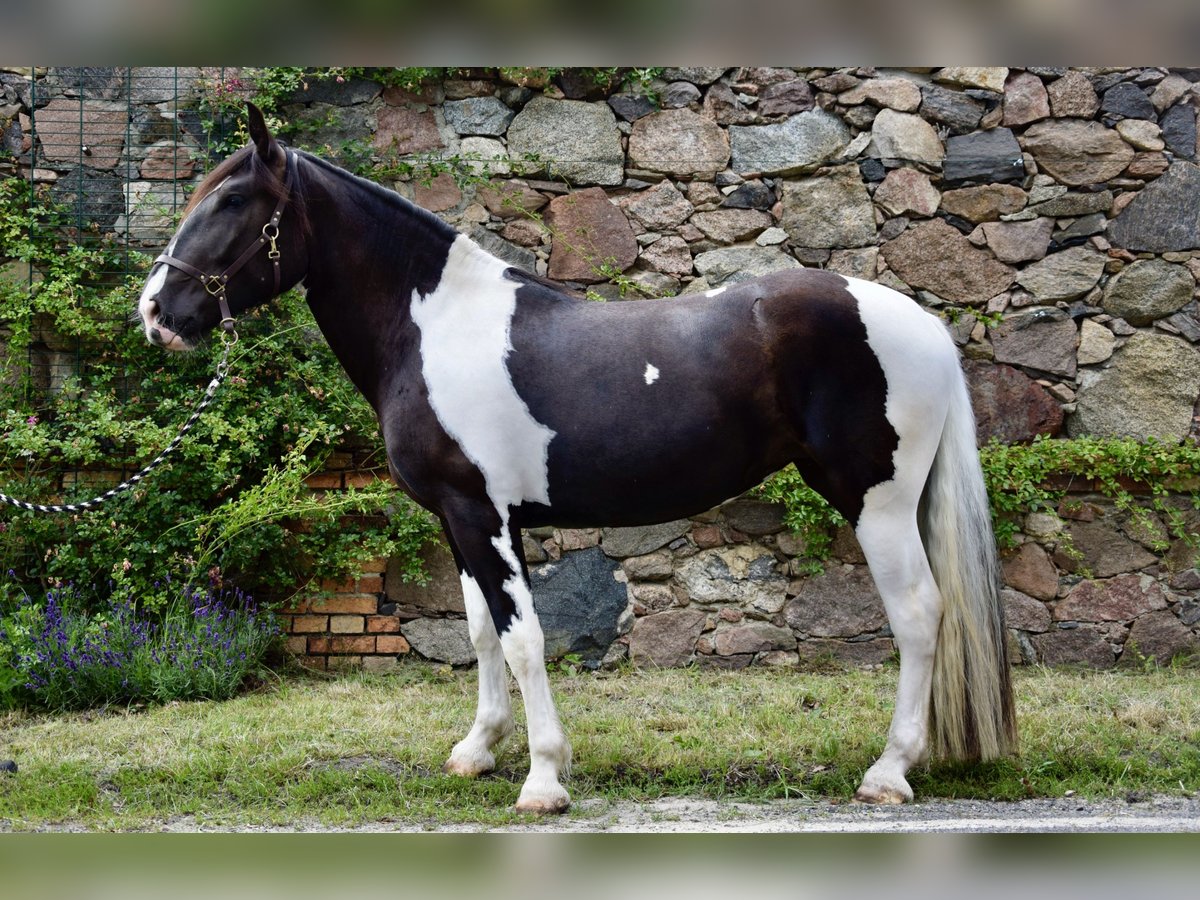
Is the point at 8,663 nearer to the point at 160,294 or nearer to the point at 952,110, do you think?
the point at 160,294

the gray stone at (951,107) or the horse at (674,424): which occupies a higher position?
the gray stone at (951,107)

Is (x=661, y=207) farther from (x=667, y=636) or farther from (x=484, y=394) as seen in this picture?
(x=484, y=394)

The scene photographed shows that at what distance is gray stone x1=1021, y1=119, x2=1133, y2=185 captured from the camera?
17.0 ft

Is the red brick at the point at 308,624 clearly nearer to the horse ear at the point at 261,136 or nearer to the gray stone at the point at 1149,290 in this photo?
the horse ear at the point at 261,136

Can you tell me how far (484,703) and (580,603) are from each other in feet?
5.68

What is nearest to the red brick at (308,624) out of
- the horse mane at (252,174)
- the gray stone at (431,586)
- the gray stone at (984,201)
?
the gray stone at (431,586)

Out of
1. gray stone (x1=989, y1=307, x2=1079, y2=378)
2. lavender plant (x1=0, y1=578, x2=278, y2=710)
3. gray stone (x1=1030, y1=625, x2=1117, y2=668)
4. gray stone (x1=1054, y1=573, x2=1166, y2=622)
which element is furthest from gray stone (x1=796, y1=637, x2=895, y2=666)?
lavender plant (x1=0, y1=578, x2=278, y2=710)

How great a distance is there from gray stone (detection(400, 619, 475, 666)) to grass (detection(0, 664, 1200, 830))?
476 millimetres

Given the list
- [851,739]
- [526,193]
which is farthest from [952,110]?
[851,739]

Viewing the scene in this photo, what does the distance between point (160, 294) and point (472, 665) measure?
2.80 m

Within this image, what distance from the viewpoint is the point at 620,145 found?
5348mm

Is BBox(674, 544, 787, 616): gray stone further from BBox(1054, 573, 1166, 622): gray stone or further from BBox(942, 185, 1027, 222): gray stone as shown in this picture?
BBox(942, 185, 1027, 222): gray stone

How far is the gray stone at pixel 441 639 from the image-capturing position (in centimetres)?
517

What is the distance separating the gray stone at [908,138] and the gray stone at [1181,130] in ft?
3.86
